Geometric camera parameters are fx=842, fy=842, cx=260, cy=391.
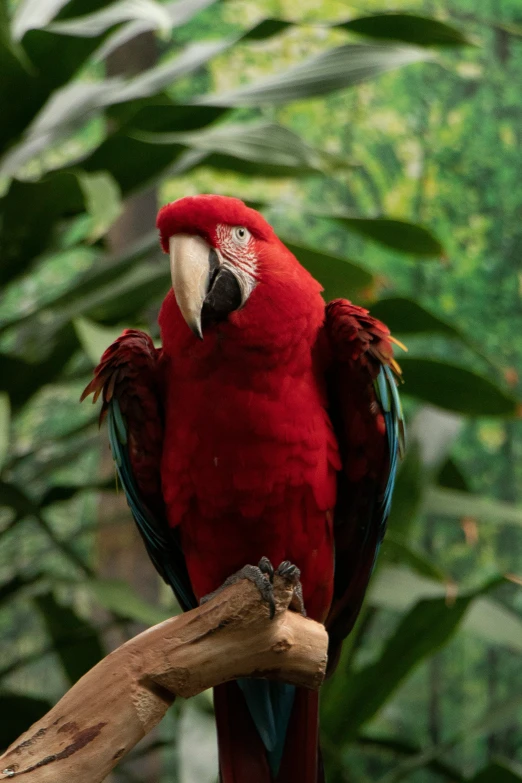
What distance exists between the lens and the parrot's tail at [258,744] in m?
0.82

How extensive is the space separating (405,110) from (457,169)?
0.77ft

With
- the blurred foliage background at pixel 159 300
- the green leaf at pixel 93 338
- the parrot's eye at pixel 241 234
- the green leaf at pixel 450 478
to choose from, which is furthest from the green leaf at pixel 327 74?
the green leaf at pixel 450 478

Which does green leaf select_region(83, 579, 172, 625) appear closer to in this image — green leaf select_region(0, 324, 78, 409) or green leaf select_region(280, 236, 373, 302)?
green leaf select_region(0, 324, 78, 409)

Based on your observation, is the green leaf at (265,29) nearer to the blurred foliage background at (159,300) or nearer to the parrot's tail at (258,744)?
the blurred foliage background at (159,300)

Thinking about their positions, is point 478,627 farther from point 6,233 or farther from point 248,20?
point 248,20

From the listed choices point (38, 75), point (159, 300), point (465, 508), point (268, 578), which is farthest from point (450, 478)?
point (38, 75)

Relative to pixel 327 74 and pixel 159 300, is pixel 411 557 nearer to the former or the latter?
pixel 159 300

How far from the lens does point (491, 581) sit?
113 centimetres

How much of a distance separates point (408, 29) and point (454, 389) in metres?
0.51

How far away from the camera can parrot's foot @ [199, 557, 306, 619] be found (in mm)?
673

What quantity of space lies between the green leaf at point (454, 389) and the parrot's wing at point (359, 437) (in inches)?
14.0

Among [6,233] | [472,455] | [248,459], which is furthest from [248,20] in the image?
[248,459]

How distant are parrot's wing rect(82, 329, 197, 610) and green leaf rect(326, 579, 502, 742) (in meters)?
0.47

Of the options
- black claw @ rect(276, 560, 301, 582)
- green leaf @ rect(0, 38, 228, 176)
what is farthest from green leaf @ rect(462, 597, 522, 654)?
green leaf @ rect(0, 38, 228, 176)
